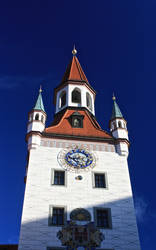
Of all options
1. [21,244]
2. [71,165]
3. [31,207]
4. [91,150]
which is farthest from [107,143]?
[21,244]

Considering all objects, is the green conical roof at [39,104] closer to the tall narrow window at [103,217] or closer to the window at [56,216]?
the window at [56,216]

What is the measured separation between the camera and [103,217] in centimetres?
1919

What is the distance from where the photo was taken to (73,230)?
17859mm

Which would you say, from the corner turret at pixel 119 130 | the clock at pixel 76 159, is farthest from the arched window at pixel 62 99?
the clock at pixel 76 159

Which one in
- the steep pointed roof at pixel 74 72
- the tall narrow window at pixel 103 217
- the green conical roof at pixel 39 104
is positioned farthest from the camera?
the steep pointed roof at pixel 74 72

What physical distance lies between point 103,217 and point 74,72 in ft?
62.3

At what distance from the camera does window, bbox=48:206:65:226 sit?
60.7ft

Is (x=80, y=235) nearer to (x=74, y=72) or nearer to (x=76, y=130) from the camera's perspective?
(x=76, y=130)

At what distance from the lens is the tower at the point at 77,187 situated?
17.8 metres

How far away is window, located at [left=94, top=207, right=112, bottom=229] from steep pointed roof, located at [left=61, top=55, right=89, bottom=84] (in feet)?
52.0

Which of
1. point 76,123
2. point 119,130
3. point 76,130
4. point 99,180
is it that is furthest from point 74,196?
point 76,123

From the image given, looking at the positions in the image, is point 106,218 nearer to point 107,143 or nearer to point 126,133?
point 107,143

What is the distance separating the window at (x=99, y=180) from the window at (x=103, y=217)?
1.85m

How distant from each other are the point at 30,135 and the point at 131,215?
29.3 feet
